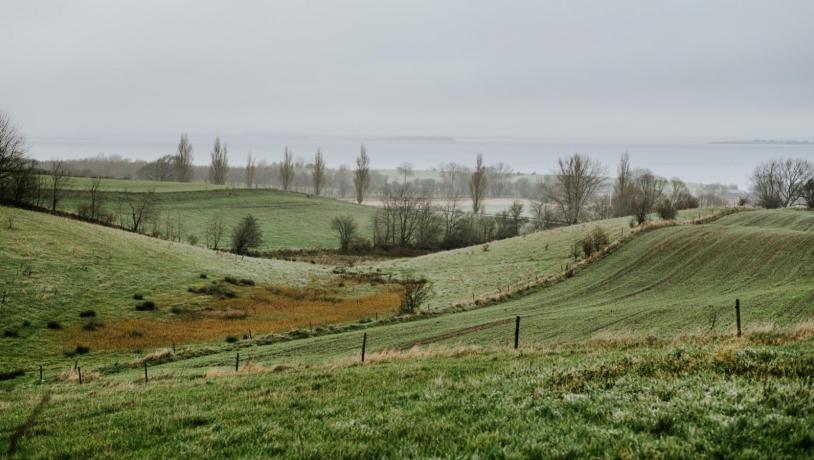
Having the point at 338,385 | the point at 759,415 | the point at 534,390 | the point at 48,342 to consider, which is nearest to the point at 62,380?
the point at 48,342

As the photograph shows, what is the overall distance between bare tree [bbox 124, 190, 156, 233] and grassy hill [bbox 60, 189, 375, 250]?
1364mm

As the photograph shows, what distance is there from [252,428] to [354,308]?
41.2m

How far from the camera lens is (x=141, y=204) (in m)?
112

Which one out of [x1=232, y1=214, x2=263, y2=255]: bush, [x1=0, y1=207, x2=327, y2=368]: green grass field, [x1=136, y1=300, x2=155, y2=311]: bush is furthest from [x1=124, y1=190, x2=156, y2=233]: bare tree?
[x1=136, y1=300, x2=155, y2=311]: bush

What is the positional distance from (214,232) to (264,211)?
24.4 m

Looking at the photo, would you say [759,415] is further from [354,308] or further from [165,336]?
[354,308]

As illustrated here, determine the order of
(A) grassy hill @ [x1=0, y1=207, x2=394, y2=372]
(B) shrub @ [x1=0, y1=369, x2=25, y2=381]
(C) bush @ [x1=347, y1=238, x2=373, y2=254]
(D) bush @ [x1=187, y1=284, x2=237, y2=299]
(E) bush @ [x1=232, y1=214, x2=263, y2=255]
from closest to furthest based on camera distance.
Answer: (B) shrub @ [x1=0, y1=369, x2=25, y2=381]
(A) grassy hill @ [x1=0, y1=207, x2=394, y2=372]
(D) bush @ [x1=187, y1=284, x2=237, y2=299]
(E) bush @ [x1=232, y1=214, x2=263, y2=255]
(C) bush @ [x1=347, y1=238, x2=373, y2=254]

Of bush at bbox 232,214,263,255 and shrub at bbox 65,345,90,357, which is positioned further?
bush at bbox 232,214,263,255

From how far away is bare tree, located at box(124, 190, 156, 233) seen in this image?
10069cm

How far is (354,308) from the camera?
5109cm

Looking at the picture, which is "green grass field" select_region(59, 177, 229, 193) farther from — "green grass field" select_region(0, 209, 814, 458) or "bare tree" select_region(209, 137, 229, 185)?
"green grass field" select_region(0, 209, 814, 458)

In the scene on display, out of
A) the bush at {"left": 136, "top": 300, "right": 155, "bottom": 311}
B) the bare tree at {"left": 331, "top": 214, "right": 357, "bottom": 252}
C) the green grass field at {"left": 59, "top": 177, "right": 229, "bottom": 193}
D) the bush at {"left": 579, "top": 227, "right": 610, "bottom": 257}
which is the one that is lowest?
the bush at {"left": 136, "top": 300, "right": 155, "bottom": 311}

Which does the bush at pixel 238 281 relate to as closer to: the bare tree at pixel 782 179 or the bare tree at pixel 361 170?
the bare tree at pixel 361 170

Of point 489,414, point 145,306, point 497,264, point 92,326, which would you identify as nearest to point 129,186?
point 145,306
